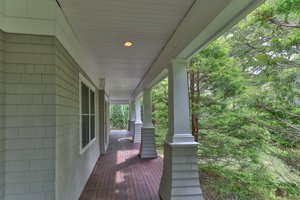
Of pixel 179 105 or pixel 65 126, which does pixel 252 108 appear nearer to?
pixel 179 105

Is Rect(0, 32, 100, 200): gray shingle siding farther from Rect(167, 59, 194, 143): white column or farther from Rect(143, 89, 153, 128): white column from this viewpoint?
Rect(143, 89, 153, 128): white column

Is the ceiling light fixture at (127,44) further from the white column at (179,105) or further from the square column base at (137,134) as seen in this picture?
the square column base at (137,134)

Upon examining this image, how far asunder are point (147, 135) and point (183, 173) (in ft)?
13.3

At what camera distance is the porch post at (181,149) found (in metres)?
3.26

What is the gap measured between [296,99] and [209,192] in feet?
8.59

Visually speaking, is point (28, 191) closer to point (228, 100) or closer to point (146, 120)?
point (228, 100)

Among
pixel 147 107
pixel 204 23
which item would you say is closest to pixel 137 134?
pixel 147 107

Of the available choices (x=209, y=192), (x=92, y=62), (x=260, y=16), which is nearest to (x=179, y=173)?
(x=209, y=192)

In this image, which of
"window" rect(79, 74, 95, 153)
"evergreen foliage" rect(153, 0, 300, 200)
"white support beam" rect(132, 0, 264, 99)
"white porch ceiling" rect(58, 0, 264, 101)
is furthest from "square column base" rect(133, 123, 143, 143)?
"white support beam" rect(132, 0, 264, 99)

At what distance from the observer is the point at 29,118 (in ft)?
7.23

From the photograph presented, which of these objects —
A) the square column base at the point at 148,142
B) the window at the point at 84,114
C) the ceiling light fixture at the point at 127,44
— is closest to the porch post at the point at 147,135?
the square column base at the point at 148,142

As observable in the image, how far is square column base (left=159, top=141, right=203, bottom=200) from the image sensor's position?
3244 mm

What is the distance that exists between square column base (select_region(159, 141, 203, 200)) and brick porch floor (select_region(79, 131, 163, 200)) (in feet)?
2.35

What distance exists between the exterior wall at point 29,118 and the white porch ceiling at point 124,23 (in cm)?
→ 65
